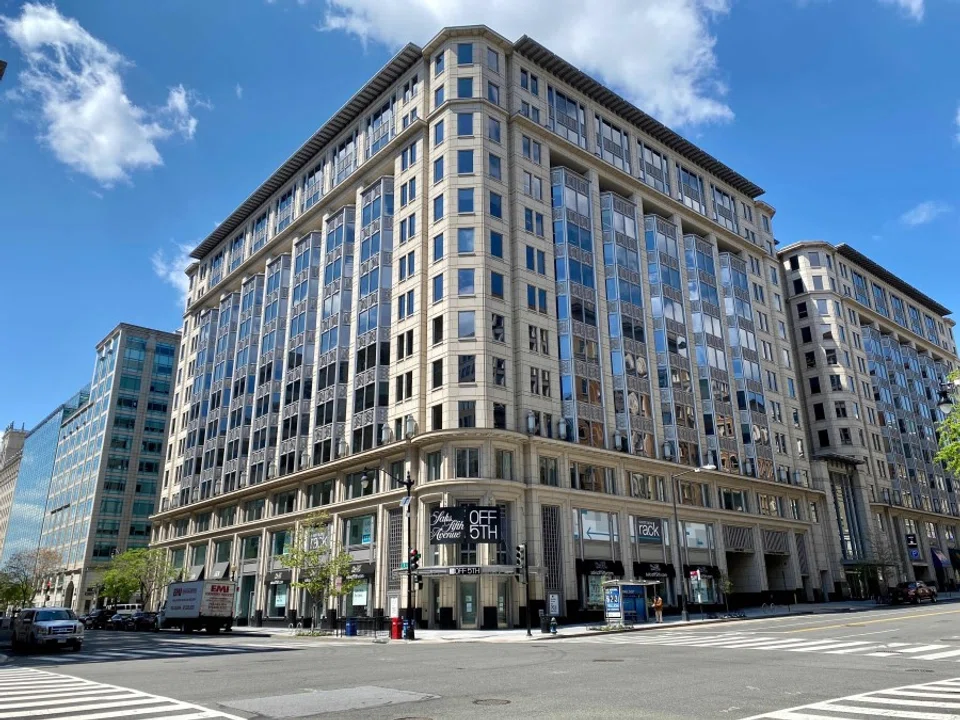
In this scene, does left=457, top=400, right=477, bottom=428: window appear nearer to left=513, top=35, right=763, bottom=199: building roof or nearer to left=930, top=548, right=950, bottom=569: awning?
left=513, top=35, right=763, bottom=199: building roof

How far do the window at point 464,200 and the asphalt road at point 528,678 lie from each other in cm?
3218

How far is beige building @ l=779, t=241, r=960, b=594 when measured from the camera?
73.7 meters

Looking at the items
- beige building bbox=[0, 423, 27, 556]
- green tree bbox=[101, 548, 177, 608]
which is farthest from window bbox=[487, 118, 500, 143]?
beige building bbox=[0, 423, 27, 556]

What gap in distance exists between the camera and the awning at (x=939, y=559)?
85250 millimetres

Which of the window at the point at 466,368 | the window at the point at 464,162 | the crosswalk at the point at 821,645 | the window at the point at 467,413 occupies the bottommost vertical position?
the crosswalk at the point at 821,645

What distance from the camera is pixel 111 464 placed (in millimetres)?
106938

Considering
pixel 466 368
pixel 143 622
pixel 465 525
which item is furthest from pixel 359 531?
pixel 143 622

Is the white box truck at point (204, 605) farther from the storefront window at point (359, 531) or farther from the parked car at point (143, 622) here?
the storefront window at point (359, 531)

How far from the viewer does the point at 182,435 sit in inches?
3187

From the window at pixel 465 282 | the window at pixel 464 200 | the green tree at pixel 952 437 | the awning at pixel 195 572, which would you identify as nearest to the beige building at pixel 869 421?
the green tree at pixel 952 437

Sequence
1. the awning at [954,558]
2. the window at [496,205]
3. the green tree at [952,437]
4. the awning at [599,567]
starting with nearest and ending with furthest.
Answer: the green tree at [952,437] < the awning at [599,567] < the window at [496,205] < the awning at [954,558]

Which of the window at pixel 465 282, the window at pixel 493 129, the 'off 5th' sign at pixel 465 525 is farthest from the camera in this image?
the window at pixel 493 129

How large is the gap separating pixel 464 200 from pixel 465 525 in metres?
23.3

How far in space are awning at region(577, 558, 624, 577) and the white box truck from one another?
22895 mm
